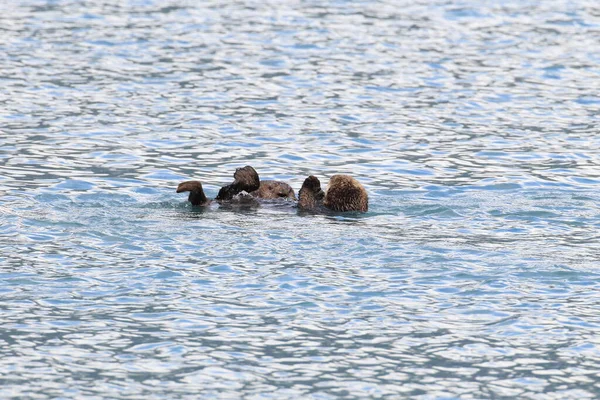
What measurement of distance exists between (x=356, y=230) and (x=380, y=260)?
0.78 metres

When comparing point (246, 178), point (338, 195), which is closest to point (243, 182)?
point (246, 178)

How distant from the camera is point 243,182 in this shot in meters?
8.89

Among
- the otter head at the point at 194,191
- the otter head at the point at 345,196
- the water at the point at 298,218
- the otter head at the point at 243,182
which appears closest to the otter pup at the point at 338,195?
the otter head at the point at 345,196

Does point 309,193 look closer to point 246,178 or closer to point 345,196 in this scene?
point 345,196

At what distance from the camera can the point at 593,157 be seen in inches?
451

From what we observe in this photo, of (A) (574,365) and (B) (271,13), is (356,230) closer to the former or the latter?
(A) (574,365)

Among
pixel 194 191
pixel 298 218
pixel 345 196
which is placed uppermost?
pixel 194 191

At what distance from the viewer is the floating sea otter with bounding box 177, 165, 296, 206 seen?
8.77 m

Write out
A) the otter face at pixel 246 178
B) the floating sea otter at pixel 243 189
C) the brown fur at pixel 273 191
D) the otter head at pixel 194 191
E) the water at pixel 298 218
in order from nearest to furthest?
1. the water at pixel 298 218
2. the otter head at pixel 194 191
3. the floating sea otter at pixel 243 189
4. the otter face at pixel 246 178
5. the brown fur at pixel 273 191

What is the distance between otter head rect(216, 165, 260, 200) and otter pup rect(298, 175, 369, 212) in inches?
16.1

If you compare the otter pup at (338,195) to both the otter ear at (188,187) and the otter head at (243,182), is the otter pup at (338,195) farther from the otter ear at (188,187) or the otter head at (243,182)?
the otter ear at (188,187)

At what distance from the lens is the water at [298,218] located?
573 cm

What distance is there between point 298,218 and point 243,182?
61 cm

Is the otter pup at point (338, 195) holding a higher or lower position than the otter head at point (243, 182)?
lower
